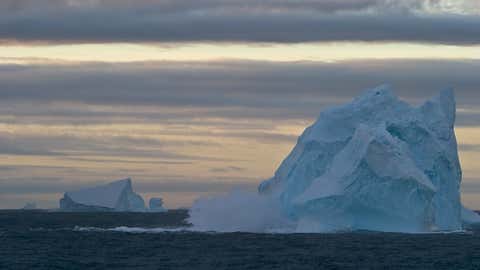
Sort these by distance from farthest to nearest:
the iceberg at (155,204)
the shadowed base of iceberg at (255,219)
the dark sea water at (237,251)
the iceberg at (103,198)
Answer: the iceberg at (155,204)
the iceberg at (103,198)
the shadowed base of iceberg at (255,219)
the dark sea water at (237,251)

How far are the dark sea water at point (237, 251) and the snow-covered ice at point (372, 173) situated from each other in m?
1.27

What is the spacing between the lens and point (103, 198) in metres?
105

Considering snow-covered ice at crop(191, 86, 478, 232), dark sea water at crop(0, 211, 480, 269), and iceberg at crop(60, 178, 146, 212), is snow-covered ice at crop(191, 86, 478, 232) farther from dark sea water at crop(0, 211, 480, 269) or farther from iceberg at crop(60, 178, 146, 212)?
iceberg at crop(60, 178, 146, 212)

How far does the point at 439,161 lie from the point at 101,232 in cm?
2326

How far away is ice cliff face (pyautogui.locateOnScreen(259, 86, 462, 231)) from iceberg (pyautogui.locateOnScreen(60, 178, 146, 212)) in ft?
117

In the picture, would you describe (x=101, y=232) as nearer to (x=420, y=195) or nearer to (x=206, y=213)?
(x=206, y=213)

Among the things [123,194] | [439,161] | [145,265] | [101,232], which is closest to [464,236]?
[439,161]

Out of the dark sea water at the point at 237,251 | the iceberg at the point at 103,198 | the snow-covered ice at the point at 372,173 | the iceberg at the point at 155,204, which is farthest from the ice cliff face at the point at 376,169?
the iceberg at the point at 155,204

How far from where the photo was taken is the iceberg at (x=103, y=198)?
342 feet

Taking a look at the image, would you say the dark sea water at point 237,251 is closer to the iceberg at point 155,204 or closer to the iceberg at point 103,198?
the iceberg at point 103,198

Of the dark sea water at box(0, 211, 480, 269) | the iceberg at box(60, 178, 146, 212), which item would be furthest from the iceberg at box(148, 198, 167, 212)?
the dark sea water at box(0, 211, 480, 269)

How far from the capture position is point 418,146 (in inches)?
2623

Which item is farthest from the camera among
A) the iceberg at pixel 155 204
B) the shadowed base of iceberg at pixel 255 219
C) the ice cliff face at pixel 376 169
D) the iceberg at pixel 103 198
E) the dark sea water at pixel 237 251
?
the iceberg at pixel 155 204

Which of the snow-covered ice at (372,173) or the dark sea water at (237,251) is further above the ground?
the snow-covered ice at (372,173)
